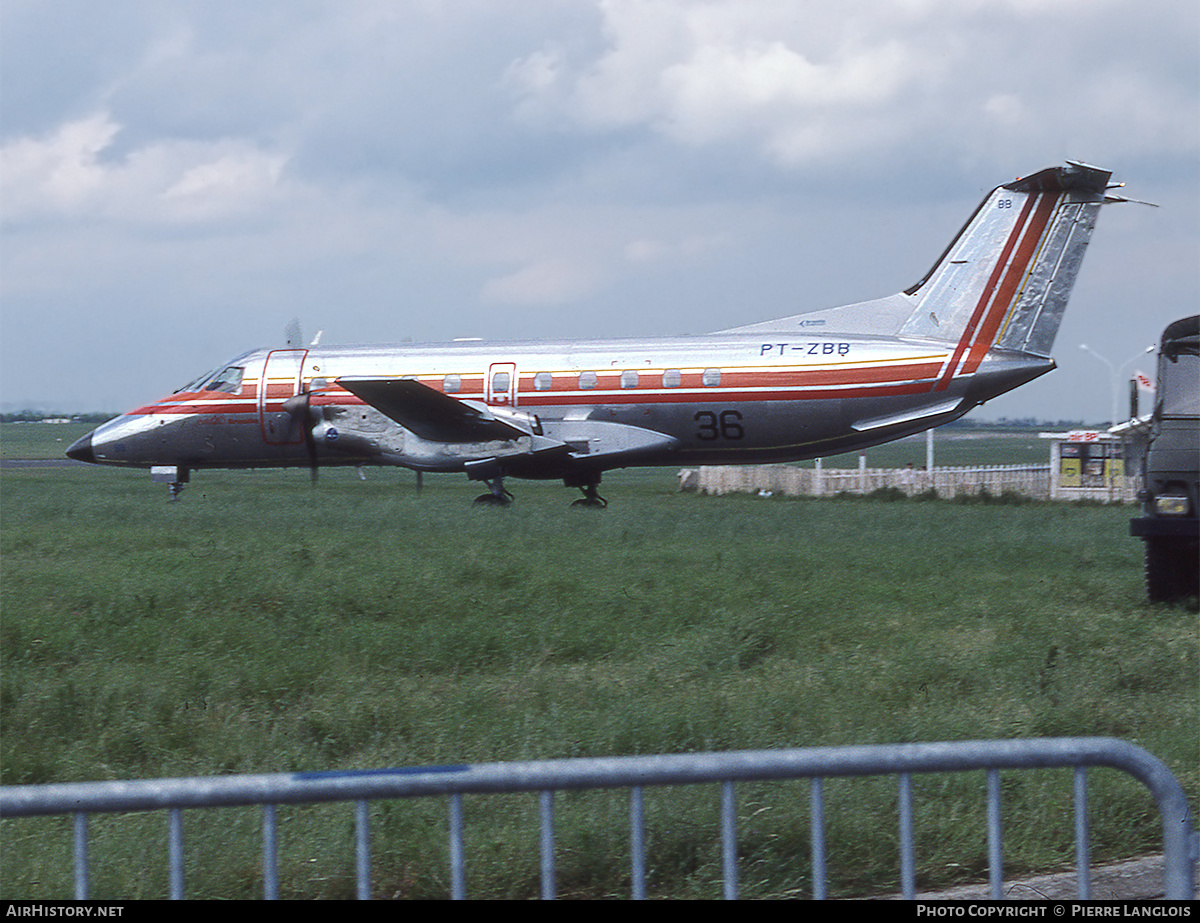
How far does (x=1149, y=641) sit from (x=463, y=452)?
17108mm

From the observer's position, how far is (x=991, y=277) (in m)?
25.7

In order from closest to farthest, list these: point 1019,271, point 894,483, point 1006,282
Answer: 1. point 1006,282
2. point 1019,271
3. point 894,483

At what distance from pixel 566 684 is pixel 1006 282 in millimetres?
19029

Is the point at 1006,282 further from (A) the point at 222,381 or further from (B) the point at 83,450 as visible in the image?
(B) the point at 83,450

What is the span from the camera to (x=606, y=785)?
11.7 ft

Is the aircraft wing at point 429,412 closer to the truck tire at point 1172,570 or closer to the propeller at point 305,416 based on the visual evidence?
the propeller at point 305,416

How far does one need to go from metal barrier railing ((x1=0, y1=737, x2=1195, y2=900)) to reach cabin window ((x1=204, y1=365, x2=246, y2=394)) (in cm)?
2500

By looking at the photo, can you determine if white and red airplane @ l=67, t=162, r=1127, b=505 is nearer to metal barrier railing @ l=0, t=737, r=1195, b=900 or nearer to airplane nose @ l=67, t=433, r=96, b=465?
airplane nose @ l=67, t=433, r=96, b=465

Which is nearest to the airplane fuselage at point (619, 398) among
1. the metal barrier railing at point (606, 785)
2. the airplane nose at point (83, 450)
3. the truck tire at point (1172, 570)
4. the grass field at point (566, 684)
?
the airplane nose at point (83, 450)

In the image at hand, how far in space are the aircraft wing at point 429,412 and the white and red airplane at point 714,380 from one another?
2.0 inches

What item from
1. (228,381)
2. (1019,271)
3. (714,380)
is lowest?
(714,380)

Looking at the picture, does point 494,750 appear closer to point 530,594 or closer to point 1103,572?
point 530,594

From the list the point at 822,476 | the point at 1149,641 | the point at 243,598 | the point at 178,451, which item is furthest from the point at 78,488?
the point at 1149,641

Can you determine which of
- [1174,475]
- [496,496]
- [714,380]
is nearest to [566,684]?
[1174,475]
